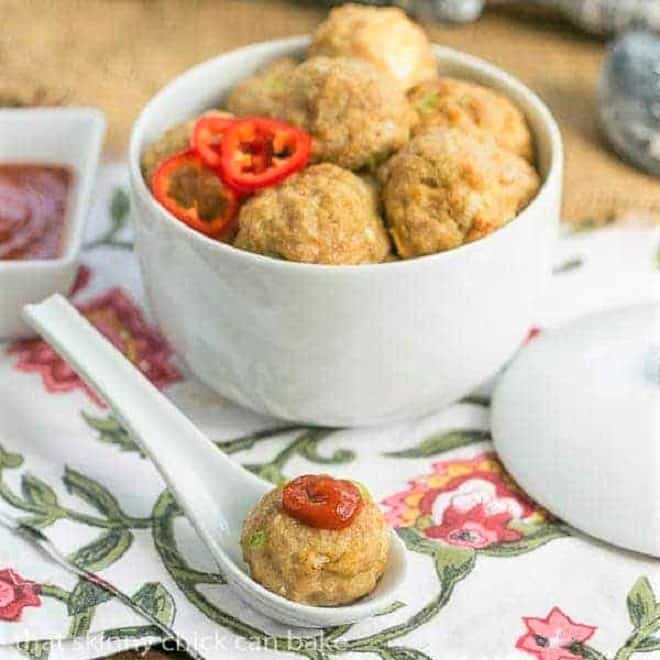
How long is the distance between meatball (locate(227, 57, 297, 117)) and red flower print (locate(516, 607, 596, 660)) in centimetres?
58

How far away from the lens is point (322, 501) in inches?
45.7

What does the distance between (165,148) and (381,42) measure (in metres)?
0.27

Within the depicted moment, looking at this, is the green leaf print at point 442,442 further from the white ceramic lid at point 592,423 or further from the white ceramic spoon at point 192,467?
the white ceramic spoon at point 192,467

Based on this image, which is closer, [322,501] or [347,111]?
[322,501]

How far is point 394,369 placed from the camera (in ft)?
4.37

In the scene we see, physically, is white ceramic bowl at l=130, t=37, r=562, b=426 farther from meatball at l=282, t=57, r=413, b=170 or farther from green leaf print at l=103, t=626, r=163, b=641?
green leaf print at l=103, t=626, r=163, b=641

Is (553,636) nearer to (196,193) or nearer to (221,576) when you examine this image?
(221,576)

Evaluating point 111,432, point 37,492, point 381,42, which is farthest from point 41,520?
point 381,42

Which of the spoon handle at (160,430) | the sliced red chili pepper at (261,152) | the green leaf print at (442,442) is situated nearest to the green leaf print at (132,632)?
the spoon handle at (160,430)

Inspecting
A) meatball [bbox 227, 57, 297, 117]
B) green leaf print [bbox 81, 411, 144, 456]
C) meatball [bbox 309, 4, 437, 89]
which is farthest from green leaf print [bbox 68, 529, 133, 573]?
meatball [bbox 309, 4, 437, 89]

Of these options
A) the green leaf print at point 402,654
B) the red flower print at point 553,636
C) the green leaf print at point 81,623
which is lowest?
the green leaf print at point 81,623

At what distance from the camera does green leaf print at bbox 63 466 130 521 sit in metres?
1.33

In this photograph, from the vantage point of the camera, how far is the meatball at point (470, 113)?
1431 millimetres

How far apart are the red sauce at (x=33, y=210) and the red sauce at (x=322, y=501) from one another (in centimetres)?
57
